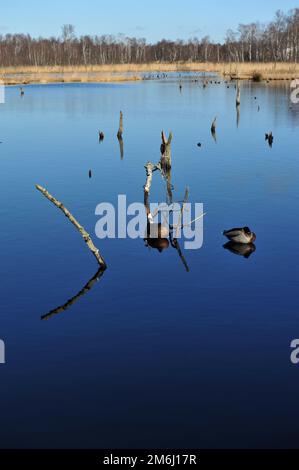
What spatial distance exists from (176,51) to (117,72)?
57.7 meters

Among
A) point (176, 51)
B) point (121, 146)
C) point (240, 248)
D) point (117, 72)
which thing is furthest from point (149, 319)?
point (176, 51)

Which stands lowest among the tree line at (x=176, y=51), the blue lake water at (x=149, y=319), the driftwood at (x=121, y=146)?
the blue lake water at (x=149, y=319)

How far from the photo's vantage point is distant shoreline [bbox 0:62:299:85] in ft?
337

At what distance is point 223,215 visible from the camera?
27625mm

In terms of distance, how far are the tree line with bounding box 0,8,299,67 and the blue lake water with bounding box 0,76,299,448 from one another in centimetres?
12417

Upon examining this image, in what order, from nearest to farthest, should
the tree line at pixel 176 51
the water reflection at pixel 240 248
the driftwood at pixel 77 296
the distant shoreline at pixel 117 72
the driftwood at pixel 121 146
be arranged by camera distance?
the driftwood at pixel 77 296 < the water reflection at pixel 240 248 < the driftwood at pixel 121 146 < the distant shoreline at pixel 117 72 < the tree line at pixel 176 51

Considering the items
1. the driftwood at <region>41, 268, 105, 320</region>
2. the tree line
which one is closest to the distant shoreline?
the tree line

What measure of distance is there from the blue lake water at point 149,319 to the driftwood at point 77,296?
150 mm

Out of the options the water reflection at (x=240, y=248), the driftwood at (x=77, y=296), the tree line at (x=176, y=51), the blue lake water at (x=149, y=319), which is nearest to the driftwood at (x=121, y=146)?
the blue lake water at (x=149, y=319)

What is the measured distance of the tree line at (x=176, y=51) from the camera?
15625cm

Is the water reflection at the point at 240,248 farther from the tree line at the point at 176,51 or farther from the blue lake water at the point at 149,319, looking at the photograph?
the tree line at the point at 176,51

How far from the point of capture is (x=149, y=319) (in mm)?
17188
